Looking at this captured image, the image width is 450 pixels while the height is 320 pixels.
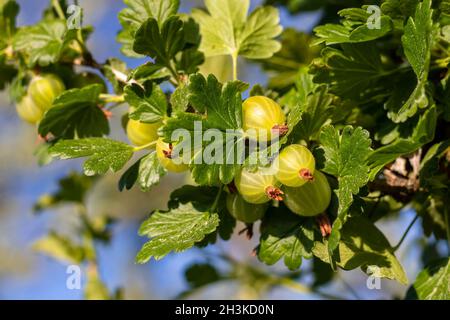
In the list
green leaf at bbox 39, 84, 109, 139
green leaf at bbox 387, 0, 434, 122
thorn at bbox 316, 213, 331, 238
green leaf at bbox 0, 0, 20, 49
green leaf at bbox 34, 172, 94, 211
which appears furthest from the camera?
green leaf at bbox 34, 172, 94, 211

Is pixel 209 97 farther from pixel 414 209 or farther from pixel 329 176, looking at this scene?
pixel 414 209

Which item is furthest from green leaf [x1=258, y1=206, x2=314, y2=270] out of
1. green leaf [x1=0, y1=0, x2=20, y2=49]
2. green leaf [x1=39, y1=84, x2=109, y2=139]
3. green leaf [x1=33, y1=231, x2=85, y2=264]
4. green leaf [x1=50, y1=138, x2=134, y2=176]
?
green leaf [x1=33, y1=231, x2=85, y2=264]

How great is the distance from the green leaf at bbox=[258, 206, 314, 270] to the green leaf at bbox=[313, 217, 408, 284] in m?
0.02

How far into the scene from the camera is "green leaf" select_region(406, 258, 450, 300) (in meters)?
0.76

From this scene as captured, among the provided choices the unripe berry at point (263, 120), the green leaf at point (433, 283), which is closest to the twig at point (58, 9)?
the unripe berry at point (263, 120)

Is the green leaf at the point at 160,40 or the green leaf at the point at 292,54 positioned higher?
the green leaf at the point at 292,54

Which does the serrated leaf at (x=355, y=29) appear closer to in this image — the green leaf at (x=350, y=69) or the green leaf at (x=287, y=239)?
the green leaf at (x=350, y=69)

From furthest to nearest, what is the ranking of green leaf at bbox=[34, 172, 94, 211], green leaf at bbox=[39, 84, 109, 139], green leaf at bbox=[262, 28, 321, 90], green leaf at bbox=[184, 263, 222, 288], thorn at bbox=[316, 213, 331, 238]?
green leaf at bbox=[34, 172, 94, 211], green leaf at bbox=[184, 263, 222, 288], green leaf at bbox=[262, 28, 321, 90], green leaf at bbox=[39, 84, 109, 139], thorn at bbox=[316, 213, 331, 238]

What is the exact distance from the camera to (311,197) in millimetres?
674

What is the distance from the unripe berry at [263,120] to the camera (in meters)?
0.66

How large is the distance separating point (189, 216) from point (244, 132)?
0.15 metres

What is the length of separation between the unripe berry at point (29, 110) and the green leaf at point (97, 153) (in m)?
0.17

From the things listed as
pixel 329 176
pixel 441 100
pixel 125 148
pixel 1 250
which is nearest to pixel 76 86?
pixel 125 148

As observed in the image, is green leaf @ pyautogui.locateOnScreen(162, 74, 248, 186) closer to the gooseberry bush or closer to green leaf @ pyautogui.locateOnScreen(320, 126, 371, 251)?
the gooseberry bush
